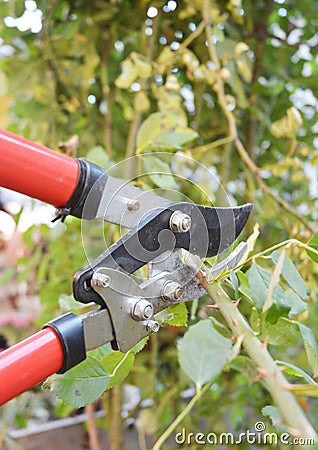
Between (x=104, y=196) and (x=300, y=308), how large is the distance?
120mm

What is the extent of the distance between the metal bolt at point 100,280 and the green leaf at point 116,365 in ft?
0.17

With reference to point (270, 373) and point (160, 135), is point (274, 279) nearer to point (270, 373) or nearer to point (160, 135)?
point (270, 373)

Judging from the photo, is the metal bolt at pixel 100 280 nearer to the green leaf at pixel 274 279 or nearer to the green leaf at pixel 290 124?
the green leaf at pixel 274 279

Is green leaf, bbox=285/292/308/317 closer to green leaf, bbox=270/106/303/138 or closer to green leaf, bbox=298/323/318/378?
green leaf, bbox=298/323/318/378

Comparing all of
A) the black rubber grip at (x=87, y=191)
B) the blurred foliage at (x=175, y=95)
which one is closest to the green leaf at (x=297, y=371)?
the black rubber grip at (x=87, y=191)

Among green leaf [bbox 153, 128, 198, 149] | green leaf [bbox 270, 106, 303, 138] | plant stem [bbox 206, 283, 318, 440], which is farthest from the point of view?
green leaf [bbox 270, 106, 303, 138]

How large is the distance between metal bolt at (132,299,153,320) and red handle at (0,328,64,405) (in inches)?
1.6

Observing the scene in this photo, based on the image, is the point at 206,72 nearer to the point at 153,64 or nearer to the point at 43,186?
the point at 153,64

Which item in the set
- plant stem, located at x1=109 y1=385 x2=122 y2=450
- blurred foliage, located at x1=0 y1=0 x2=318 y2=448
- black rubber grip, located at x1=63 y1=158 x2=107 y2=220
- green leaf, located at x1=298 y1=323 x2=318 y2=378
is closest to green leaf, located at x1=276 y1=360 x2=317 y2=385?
green leaf, located at x1=298 y1=323 x2=318 y2=378

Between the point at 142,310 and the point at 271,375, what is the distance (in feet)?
0.25

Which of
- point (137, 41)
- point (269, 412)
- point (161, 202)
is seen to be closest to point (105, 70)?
point (137, 41)

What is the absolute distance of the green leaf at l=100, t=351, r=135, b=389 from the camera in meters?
0.29

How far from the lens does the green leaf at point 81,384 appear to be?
0.91 ft

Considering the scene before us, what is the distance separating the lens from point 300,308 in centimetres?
31
